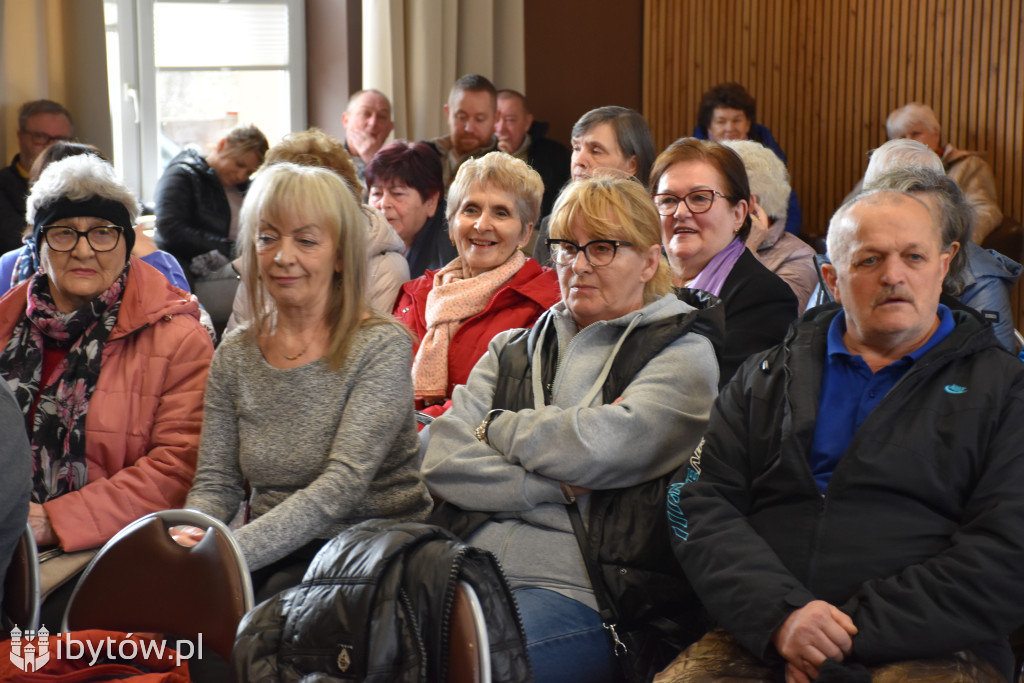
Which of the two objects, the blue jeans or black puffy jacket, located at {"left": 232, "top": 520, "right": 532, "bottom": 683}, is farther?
the blue jeans

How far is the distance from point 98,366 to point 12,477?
63 centimetres

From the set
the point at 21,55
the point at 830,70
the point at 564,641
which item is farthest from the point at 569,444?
the point at 830,70

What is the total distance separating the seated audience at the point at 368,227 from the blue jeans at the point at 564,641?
158 centimetres

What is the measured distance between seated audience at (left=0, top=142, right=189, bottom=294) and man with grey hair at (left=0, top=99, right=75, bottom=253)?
656mm

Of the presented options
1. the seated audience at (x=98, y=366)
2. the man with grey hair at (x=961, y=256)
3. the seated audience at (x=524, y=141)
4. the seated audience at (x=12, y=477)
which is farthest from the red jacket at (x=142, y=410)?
the seated audience at (x=524, y=141)

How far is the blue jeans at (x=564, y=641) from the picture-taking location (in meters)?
1.90

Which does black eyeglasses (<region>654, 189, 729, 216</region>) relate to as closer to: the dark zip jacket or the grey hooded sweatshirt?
the grey hooded sweatshirt

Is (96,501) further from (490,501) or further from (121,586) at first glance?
(490,501)

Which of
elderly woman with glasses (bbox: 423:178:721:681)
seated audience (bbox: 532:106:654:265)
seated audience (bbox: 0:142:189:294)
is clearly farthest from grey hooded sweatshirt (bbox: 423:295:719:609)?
seated audience (bbox: 532:106:654:265)

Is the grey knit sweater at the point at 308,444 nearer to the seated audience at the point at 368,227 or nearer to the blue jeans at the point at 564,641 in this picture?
the blue jeans at the point at 564,641

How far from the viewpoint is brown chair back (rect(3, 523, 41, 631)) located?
190 cm

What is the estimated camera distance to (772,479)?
6.19 feet

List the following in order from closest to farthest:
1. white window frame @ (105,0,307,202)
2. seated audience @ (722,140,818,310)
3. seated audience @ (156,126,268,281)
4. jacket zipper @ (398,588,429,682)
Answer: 1. jacket zipper @ (398,588,429,682)
2. seated audience @ (722,140,818,310)
3. seated audience @ (156,126,268,281)
4. white window frame @ (105,0,307,202)

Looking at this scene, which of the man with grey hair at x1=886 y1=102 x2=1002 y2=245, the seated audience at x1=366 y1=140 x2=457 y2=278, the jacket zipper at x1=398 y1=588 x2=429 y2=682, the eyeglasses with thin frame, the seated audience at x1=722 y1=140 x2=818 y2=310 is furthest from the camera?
the man with grey hair at x1=886 y1=102 x2=1002 y2=245
